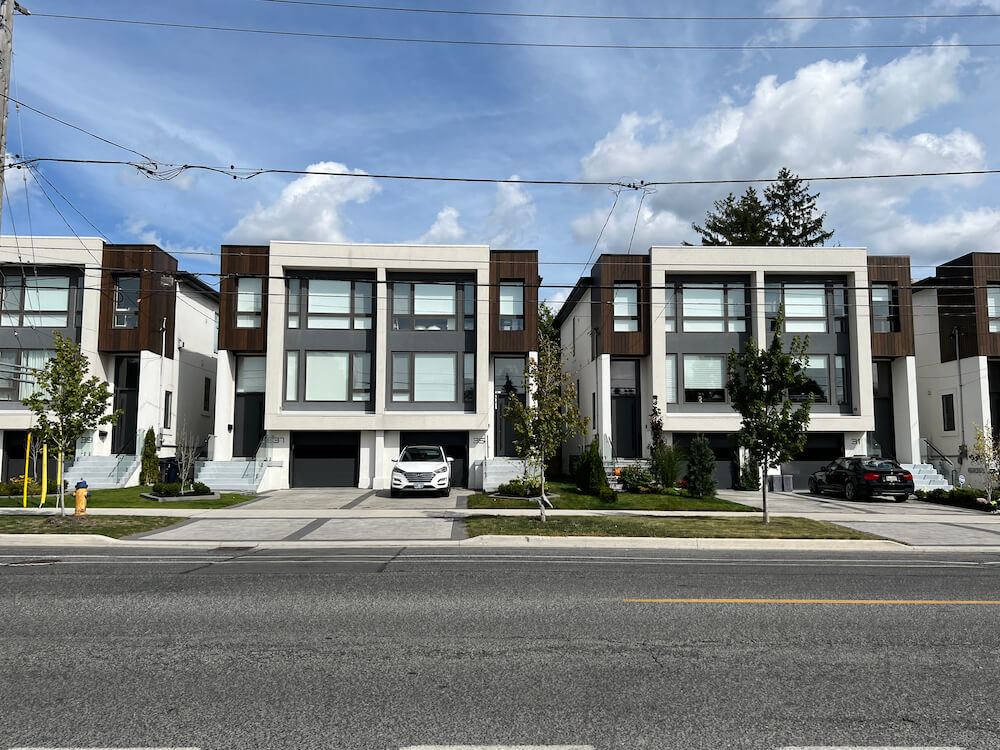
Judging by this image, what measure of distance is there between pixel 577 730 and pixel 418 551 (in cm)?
924

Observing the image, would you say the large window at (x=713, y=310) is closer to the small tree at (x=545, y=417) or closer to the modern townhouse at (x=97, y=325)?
the small tree at (x=545, y=417)

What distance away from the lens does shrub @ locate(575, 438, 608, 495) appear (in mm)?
25500

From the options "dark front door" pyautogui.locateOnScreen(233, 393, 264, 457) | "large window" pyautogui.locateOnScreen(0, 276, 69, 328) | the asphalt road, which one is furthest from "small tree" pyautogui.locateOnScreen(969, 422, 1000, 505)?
"large window" pyautogui.locateOnScreen(0, 276, 69, 328)

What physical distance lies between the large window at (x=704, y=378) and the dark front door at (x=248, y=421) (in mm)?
18310

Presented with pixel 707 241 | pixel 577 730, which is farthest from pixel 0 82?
pixel 707 241

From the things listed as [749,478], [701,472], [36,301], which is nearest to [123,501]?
[36,301]

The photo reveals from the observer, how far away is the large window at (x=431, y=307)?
3131 cm

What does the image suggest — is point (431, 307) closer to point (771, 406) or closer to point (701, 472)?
point (701, 472)

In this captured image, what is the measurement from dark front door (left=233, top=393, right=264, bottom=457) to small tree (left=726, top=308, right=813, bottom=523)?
21335mm

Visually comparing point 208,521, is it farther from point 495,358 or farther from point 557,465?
point 557,465

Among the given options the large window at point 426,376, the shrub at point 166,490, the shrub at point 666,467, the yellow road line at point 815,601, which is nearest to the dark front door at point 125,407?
the shrub at point 166,490

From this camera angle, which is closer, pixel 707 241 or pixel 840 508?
pixel 840 508

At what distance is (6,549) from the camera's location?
13531 mm

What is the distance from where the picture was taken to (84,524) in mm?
16812
